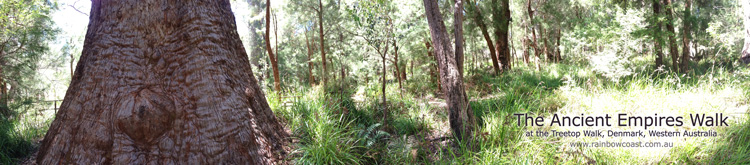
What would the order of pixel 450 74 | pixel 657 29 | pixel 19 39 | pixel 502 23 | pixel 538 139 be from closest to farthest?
pixel 538 139, pixel 450 74, pixel 19 39, pixel 657 29, pixel 502 23

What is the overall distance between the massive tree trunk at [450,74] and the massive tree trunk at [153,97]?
1.88m

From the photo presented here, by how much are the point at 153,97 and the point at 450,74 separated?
8.63 feet

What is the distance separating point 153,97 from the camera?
2.37 m

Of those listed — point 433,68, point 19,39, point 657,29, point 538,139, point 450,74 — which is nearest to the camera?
point 538,139

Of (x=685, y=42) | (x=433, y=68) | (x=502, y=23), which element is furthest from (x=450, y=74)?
(x=685, y=42)

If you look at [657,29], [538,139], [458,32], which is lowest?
[538,139]

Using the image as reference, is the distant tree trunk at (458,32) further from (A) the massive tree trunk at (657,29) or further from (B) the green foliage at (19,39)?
(B) the green foliage at (19,39)

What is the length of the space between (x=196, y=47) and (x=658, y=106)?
16.1 feet

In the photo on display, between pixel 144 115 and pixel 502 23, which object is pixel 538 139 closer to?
pixel 144 115

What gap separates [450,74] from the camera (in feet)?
10.8

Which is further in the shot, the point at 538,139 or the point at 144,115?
the point at 538,139

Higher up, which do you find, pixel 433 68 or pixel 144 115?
pixel 433 68

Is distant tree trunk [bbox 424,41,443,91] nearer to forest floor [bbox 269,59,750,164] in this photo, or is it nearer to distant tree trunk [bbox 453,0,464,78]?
forest floor [bbox 269,59,750,164]

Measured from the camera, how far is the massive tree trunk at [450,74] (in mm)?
3266
